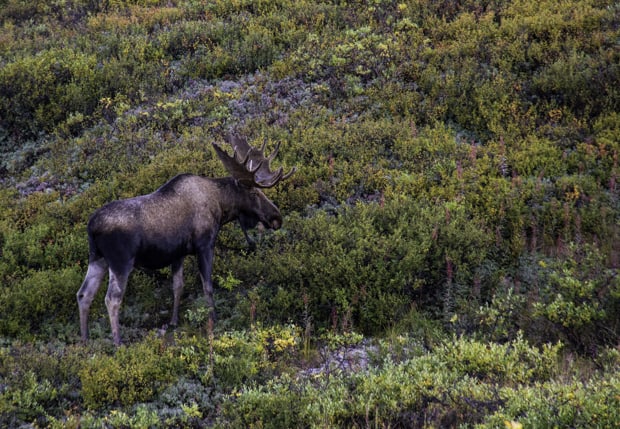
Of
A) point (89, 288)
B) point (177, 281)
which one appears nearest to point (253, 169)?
point (177, 281)

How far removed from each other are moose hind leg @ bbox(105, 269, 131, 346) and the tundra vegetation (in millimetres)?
232

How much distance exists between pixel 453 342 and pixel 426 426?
7.58 feet

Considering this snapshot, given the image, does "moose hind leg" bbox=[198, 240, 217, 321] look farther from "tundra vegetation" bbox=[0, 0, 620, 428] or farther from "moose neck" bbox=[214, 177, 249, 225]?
"moose neck" bbox=[214, 177, 249, 225]

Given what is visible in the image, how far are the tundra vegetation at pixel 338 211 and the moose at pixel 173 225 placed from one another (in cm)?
47

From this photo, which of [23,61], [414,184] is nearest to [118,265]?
[414,184]

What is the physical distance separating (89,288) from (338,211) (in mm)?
4274

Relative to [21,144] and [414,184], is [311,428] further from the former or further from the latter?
[21,144]

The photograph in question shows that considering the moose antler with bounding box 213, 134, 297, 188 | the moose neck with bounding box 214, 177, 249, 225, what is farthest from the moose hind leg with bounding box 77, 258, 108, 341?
the moose antler with bounding box 213, 134, 297, 188

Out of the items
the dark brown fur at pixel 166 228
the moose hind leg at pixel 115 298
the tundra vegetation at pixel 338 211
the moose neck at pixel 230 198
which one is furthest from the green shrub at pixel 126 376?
the moose neck at pixel 230 198

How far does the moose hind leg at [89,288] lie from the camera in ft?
28.4

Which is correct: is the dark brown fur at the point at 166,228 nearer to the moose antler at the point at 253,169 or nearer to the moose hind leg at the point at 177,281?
the moose hind leg at the point at 177,281

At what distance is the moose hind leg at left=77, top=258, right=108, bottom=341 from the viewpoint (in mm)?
8656

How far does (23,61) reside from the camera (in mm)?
16672

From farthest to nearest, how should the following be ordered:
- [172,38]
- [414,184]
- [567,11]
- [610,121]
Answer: [172,38]
[567,11]
[610,121]
[414,184]
